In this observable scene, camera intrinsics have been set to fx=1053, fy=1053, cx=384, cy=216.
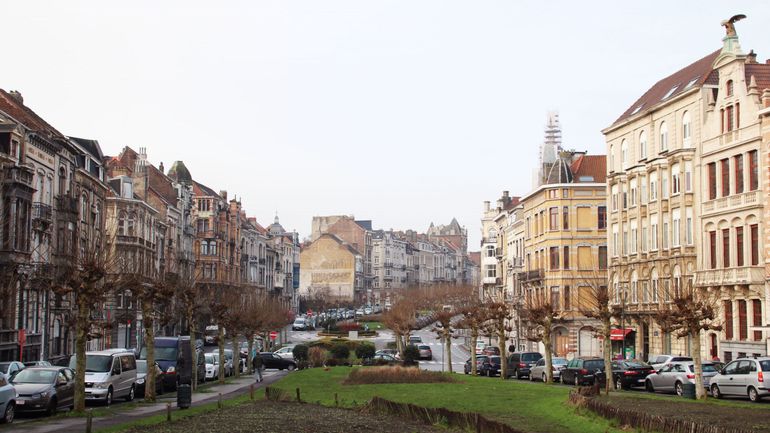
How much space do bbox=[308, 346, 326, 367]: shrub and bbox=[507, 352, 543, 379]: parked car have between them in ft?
51.0

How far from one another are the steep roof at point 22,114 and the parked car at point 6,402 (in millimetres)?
33083

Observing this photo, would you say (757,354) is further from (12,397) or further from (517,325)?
(517,325)

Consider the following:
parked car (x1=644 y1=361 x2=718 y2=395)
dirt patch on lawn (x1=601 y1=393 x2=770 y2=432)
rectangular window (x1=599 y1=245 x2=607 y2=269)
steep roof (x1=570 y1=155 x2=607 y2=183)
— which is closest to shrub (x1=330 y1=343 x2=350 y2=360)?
rectangular window (x1=599 y1=245 x2=607 y2=269)

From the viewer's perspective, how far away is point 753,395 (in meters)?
35.3

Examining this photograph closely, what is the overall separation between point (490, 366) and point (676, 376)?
909 inches

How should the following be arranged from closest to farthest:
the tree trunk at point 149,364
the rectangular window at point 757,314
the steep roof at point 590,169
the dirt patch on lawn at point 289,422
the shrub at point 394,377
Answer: the dirt patch on lawn at point 289,422, the tree trunk at point 149,364, the shrub at point 394,377, the rectangular window at point 757,314, the steep roof at point 590,169

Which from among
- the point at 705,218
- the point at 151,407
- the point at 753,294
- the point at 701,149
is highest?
the point at 701,149

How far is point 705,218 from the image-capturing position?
2415 inches

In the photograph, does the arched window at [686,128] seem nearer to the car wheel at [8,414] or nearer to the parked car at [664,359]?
the parked car at [664,359]

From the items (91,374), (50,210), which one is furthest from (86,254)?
(50,210)

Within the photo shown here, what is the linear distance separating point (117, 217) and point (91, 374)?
47.0m

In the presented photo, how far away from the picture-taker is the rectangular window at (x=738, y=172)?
57.3 meters

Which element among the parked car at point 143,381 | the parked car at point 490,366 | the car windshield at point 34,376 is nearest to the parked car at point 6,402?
the car windshield at point 34,376

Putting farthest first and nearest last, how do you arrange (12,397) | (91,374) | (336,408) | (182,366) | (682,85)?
(682,85) < (182,366) < (91,374) < (336,408) < (12,397)
